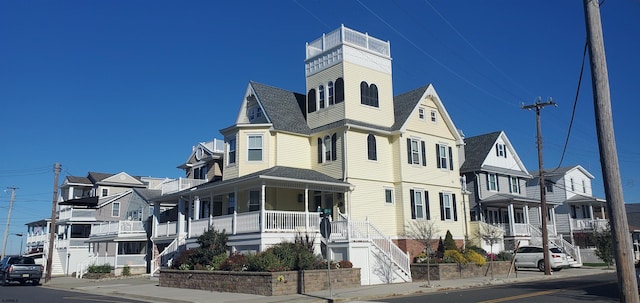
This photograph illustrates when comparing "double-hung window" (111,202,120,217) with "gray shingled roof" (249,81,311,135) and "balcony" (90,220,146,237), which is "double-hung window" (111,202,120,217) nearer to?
"balcony" (90,220,146,237)

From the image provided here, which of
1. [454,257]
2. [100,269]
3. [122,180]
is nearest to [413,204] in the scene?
[454,257]

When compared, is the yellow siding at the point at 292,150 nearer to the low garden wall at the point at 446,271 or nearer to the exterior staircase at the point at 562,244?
the low garden wall at the point at 446,271

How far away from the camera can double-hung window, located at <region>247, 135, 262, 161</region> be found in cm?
3012

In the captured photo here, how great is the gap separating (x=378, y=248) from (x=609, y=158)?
59.6 ft

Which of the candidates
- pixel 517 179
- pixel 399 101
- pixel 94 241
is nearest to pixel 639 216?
pixel 517 179

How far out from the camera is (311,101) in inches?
1308

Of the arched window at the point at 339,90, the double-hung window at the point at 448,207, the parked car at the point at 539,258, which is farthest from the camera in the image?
the double-hung window at the point at 448,207

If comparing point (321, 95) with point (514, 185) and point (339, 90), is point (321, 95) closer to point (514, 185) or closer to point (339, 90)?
point (339, 90)

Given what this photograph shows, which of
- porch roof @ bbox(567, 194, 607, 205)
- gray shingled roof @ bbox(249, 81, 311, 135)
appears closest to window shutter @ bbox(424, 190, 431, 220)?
gray shingled roof @ bbox(249, 81, 311, 135)

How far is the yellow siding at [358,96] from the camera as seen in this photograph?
30672 millimetres

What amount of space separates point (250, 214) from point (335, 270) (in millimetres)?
6043

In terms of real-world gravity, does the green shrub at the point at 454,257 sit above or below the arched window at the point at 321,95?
below

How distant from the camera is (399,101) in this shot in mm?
35469

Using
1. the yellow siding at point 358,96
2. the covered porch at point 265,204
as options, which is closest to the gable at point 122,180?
the covered porch at point 265,204
